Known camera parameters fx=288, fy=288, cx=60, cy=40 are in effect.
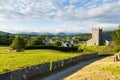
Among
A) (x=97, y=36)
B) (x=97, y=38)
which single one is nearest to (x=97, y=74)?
(x=97, y=38)

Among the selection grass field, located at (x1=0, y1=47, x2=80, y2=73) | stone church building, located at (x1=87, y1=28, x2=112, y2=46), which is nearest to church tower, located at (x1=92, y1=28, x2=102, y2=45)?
stone church building, located at (x1=87, y1=28, x2=112, y2=46)

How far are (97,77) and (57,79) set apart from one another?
162 inches

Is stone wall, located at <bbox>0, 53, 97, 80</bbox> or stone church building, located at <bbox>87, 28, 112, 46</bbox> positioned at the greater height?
stone church building, located at <bbox>87, 28, 112, 46</bbox>

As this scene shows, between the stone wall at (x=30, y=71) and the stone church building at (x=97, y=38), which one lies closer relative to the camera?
the stone wall at (x=30, y=71)

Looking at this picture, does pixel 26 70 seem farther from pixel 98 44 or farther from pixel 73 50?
pixel 98 44

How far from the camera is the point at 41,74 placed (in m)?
33.2

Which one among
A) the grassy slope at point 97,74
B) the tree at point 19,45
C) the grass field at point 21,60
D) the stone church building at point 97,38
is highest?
the stone church building at point 97,38

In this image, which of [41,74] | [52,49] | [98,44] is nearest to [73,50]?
[52,49]

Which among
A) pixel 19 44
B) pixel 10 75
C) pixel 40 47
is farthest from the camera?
pixel 40 47

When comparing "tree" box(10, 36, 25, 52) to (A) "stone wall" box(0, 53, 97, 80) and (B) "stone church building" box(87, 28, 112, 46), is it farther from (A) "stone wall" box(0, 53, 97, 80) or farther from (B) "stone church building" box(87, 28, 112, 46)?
(A) "stone wall" box(0, 53, 97, 80)

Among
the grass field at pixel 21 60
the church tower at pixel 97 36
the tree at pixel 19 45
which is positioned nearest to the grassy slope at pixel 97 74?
the grass field at pixel 21 60

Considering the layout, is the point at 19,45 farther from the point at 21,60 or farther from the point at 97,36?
the point at 97,36

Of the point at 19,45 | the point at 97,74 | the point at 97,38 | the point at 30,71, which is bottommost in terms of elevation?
the point at 97,74

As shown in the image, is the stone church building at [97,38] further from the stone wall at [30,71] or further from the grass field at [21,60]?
the stone wall at [30,71]
